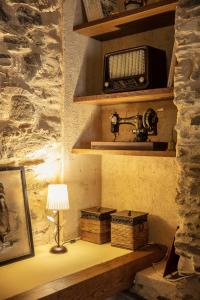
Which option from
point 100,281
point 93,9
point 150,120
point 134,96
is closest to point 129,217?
point 100,281

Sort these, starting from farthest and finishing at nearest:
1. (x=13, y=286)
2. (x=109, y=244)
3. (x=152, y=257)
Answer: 1. (x=109, y=244)
2. (x=152, y=257)
3. (x=13, y=286)

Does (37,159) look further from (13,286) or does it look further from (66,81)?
(13,286)

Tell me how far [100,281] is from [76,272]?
15cm

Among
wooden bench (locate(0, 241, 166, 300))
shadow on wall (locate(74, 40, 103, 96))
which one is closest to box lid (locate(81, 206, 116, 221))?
wooden bench (locate(0, 241, 166, 300))

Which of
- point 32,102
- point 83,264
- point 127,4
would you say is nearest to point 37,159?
point 32,102

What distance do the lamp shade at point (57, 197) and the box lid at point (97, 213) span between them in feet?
1.05

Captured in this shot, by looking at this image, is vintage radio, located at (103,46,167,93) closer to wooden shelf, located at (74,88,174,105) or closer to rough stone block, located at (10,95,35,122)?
wooden shelf, located at (74,88,174,105)

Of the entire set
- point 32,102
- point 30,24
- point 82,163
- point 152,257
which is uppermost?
point 30,24

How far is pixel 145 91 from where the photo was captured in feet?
8.16

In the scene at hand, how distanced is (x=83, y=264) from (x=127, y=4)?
1.77 m

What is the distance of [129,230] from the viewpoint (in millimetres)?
2707

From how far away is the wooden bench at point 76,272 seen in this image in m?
2.04

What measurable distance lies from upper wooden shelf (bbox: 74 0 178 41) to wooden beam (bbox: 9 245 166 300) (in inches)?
62.5

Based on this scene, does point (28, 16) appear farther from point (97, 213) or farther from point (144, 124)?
point (97, 213)
